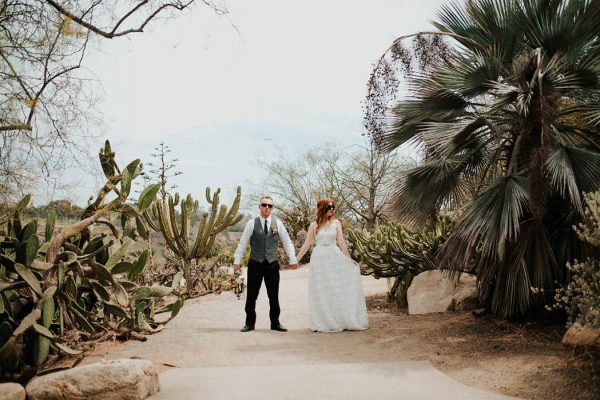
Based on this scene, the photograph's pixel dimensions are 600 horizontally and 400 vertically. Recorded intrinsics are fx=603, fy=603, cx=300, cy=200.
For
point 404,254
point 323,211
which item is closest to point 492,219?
point 323,211

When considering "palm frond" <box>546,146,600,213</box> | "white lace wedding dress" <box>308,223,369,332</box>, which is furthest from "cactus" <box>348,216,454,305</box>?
"palm frond" <box>546,146,600,213</box>

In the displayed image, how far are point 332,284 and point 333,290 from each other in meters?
0.09

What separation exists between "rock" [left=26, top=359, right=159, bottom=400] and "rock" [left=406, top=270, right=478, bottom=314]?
224 inches

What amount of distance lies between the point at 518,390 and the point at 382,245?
6.87m

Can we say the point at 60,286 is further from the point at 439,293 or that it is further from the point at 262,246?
the point at 439,293

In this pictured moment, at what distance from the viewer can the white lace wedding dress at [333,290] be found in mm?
8570

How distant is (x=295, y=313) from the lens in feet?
35.7

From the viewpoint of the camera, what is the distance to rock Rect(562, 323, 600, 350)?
572cm

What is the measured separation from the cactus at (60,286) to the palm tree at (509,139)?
3.88 metres

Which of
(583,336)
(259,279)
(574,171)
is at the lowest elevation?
(583,336)

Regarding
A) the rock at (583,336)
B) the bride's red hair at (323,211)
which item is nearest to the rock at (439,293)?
the bride's red hair at (323,211)

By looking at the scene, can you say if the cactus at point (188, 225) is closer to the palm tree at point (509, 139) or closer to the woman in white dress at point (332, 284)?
the woman in white dress at point (332, 284)

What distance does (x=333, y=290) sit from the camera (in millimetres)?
8602

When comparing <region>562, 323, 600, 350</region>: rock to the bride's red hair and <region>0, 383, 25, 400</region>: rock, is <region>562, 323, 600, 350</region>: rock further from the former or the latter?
<region>0, 383, 25, 400</region>: rock
